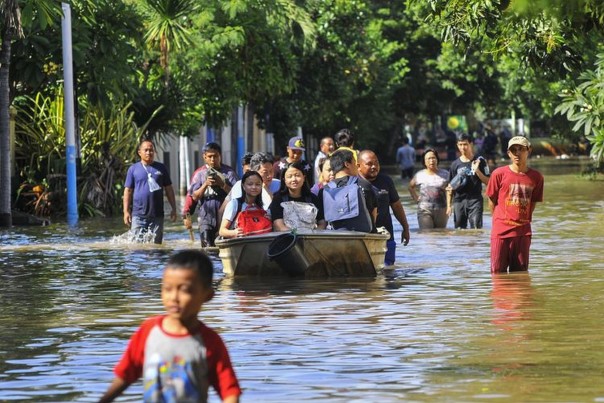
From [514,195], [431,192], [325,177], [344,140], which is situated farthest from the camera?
[431,192]

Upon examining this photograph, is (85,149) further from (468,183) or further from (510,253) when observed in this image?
(510,253)

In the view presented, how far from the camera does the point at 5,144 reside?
28.1 m

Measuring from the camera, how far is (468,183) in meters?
22.3

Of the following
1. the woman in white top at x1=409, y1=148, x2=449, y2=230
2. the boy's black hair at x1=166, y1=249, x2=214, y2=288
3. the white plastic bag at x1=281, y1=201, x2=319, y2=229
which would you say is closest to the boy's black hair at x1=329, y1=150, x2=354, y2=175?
the white plastic bag at x1=281, y1=201, x2=319, y2=229

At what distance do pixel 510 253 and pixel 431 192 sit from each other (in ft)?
24.0

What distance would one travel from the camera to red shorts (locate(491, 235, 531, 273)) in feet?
51.7

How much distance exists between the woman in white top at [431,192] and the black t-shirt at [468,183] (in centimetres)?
22

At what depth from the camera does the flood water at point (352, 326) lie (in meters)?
9.55

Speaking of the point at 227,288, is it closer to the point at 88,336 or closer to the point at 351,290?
the point at 351,290

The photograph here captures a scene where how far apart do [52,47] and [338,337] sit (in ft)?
63.1

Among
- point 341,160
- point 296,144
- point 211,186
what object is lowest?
point 211,186

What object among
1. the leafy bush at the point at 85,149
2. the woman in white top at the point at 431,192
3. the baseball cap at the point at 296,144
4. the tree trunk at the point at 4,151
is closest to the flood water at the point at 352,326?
the woman in white top at the point at 431,192

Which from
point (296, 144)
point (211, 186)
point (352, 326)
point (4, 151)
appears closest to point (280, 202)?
point (296, 144)

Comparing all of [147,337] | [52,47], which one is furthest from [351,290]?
[52,47]
